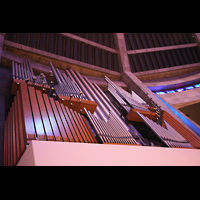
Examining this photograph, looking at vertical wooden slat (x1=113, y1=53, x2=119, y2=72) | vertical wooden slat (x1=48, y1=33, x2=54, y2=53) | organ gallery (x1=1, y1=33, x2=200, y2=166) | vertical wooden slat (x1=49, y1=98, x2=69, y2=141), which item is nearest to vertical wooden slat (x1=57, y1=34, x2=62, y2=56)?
organ gallery (x1=1, y1=33, x2=200, y2=166)

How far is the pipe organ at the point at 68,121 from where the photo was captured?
8.31 ft

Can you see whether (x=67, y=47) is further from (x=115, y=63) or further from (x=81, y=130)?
(x=81, y=130)

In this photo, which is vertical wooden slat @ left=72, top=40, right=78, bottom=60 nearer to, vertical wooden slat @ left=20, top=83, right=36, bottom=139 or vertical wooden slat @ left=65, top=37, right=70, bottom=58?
vertical wooden slat @ left=65, top=37, right=70, bottom=58

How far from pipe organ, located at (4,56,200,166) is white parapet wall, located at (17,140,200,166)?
71cm

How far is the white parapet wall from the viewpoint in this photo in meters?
1.42

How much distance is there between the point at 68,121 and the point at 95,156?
187 cm

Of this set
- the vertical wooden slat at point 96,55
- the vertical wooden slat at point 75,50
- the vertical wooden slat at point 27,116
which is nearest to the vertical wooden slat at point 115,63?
the vertical wooden slat at point 96,55

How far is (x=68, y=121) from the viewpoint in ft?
11.2

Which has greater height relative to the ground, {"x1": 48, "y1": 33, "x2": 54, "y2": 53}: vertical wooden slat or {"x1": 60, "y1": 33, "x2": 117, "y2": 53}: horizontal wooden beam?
{"x1": 60, "y1": 33, "x2": 117, "y2": 53}: horizontal wooden beam

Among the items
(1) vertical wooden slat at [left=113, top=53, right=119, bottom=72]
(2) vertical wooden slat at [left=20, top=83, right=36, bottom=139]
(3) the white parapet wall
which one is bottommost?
(3) the white parapet wall
